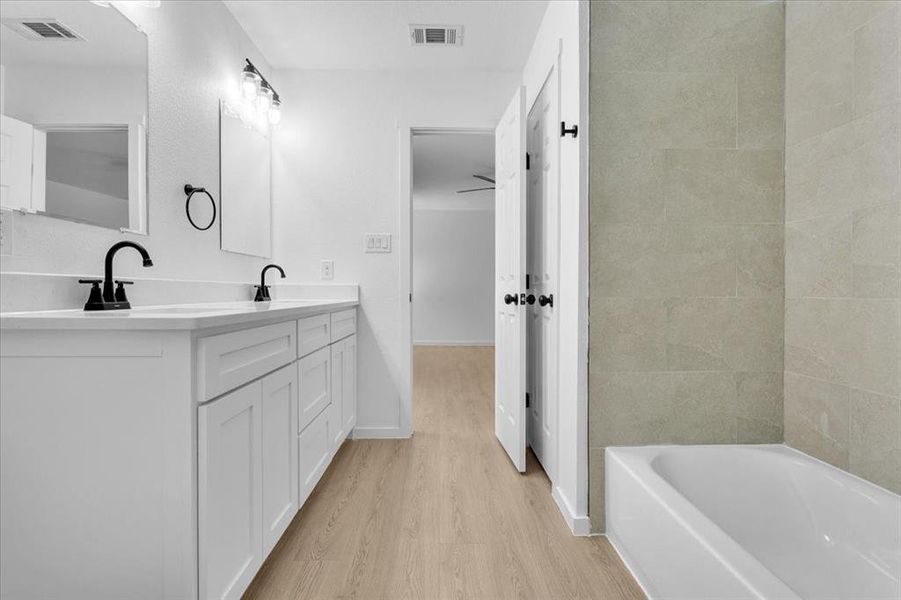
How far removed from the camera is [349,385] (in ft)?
8.77

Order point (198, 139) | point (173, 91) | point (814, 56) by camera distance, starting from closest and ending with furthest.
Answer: point (814, 56)
point (173, 91)
point (198, 139)

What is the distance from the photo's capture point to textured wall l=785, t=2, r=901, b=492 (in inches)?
53.7

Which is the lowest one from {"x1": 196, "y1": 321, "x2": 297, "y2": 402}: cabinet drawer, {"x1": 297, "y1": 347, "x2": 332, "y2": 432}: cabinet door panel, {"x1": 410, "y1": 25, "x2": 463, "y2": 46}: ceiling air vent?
{"x1": 297, "y1": 347, "x2": 332, "y2": 432}: cabinet door panel

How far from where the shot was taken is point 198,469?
3.51ft

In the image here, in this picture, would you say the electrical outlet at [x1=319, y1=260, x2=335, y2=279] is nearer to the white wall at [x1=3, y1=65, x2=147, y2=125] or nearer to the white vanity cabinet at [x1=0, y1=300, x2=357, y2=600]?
the white wall at [x1=3, y1=65, x2=147, y2=125]

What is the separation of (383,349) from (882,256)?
2309 millimetres

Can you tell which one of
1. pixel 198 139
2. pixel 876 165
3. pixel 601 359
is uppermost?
pixel 198 139

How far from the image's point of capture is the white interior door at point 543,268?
214 cm

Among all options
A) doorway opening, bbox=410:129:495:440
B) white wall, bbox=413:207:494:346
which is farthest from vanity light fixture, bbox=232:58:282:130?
white wall, bbox=413:207:494:346

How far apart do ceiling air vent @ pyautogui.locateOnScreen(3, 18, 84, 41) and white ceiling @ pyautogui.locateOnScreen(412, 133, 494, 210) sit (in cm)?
244

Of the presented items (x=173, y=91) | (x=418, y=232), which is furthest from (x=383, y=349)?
(x=418, y=232)

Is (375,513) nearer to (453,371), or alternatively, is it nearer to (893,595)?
(893,595)

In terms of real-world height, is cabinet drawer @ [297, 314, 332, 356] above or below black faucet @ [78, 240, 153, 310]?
below

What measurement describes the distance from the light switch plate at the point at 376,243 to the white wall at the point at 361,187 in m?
0.03
